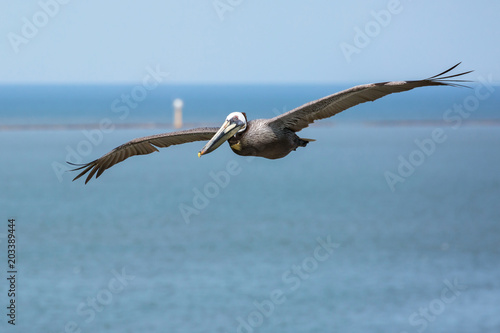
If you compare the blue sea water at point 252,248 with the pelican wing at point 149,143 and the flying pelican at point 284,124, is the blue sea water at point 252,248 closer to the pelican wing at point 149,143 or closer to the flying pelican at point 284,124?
the pelican wing at point 149,143

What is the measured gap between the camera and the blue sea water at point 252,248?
56.2 meters

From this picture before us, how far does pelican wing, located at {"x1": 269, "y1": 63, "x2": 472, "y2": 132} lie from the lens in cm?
1164

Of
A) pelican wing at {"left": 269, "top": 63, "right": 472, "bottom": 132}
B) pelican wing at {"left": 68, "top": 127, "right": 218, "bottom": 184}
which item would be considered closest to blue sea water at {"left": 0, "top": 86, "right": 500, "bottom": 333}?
pelican wing at {"left": 68, "top": 127, "right": 218, "bottom": 184}

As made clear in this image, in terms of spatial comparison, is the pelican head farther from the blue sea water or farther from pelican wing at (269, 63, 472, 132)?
the blue sea water

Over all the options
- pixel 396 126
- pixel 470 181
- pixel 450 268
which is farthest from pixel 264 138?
pixel 396 126

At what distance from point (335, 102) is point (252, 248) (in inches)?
2260

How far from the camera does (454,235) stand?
251ft

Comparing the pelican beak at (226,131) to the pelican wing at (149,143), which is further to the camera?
the pelican wing at (149,143)

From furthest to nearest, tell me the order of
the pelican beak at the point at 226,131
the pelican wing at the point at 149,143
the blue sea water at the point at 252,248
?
1. the blue sea water at the point at 252,248
2. the pelican wing at the point at 149,143
3. the pelican beak at the point at 226,131

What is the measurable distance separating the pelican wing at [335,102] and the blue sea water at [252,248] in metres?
42.5

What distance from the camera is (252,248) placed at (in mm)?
69000

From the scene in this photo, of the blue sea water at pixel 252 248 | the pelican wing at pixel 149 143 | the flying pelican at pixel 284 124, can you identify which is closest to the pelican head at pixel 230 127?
the flying pelican at pixel 284 124

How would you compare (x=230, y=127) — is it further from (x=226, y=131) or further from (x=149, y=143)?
(x=149, y=143)

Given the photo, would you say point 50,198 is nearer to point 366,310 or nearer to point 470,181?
point 366,310
